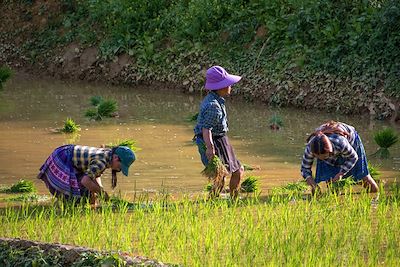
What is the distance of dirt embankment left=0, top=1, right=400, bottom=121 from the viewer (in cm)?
1587

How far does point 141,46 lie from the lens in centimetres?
1975

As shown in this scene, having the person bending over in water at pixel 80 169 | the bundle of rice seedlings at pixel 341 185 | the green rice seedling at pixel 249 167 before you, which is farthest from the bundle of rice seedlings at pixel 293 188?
the person bending over in water at pixel 80 169

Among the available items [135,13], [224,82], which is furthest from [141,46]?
[224,82]

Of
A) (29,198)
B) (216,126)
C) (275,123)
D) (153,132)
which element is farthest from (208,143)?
(275,123)

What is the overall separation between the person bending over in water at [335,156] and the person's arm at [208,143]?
2.74ft

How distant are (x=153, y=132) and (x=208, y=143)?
466cm

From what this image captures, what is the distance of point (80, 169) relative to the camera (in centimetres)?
988

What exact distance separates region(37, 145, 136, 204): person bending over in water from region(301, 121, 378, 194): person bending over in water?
163 centimetres

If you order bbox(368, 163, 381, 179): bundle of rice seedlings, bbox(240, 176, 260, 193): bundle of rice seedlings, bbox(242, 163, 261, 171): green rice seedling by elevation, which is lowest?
bbox(242, 163, 261, 171): green rice seedling

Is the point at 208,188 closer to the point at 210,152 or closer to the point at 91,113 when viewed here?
the point at 210,152

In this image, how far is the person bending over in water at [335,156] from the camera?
32.3 feet

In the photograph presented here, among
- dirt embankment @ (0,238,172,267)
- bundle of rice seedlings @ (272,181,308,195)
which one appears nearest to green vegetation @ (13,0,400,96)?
bundle of rice seedlings @ (272,181,308,195)

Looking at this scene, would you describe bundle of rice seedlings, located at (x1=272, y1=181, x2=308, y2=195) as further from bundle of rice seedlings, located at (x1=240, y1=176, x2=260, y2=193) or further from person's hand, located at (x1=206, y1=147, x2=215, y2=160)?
person's hand, located at (x1=206, y1=147, x2=215, y2=160)

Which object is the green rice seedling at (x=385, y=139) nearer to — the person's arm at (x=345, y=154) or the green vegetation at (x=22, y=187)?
the person's arm at (x=345, y=154)
